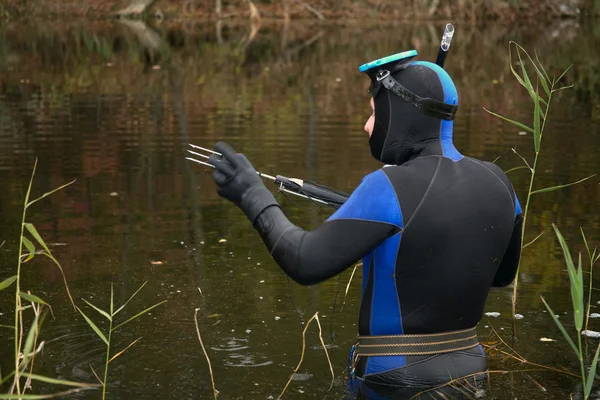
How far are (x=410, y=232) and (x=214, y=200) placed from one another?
636cm

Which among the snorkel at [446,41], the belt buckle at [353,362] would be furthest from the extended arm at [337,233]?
the snorkel at [446,41]

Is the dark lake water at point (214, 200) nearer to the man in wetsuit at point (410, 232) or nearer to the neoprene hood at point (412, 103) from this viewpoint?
the man in wetsuit at point (410, 232)

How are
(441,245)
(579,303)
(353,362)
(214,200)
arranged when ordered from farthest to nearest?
(214,200)
(353,362)
(441,245)
(579,303)

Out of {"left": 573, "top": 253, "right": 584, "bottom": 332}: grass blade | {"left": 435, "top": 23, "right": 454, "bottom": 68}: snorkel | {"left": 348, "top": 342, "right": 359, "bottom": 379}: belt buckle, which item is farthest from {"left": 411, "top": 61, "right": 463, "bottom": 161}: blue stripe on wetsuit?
{"left": 348, "top": 342, "right": 359, "bottom": 379}: belt buckle

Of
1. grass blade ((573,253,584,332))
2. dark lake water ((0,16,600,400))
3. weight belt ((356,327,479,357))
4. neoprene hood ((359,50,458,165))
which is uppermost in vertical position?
neoprene hood ((359,50,458,165))

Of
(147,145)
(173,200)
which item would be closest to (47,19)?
(147,145)

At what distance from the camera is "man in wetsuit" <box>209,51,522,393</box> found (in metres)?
3.78

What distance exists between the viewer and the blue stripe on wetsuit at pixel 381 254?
147 inches

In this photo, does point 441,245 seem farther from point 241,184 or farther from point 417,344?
point 241,184

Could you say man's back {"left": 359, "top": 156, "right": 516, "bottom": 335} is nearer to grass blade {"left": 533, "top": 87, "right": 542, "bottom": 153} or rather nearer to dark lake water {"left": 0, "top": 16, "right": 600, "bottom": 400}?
dark lake water {"left": 0, "top": 16, "right": 600, "bottom": 400}

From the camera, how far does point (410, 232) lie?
382 cm

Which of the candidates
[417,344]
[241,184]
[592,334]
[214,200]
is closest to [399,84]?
[241,184]

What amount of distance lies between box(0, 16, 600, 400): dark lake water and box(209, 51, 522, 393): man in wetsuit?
897 mm

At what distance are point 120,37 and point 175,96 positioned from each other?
1382cm
